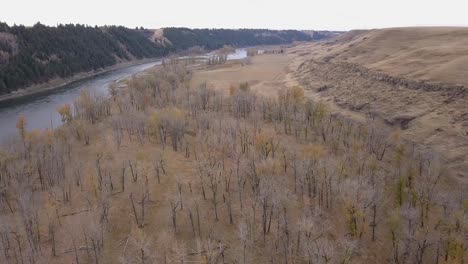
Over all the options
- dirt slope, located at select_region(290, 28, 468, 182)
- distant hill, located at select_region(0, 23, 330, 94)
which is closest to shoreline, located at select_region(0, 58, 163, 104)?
distant hill, located at select_region(0, 23, 330, 94)

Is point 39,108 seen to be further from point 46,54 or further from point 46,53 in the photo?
point 46,53

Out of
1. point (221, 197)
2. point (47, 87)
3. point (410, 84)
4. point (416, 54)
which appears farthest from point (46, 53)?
point (416, 54)

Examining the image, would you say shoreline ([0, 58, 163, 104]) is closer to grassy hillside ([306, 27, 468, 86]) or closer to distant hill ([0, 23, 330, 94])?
distant hill ([0, 23, 330, 94])

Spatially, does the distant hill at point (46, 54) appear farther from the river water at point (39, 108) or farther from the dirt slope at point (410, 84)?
the dirt slope at point (410, 84)

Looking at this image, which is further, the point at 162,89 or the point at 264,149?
the point at 162,89

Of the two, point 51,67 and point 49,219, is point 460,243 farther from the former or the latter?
point 51,67

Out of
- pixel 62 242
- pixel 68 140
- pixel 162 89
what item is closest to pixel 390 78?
pixel 162 89
